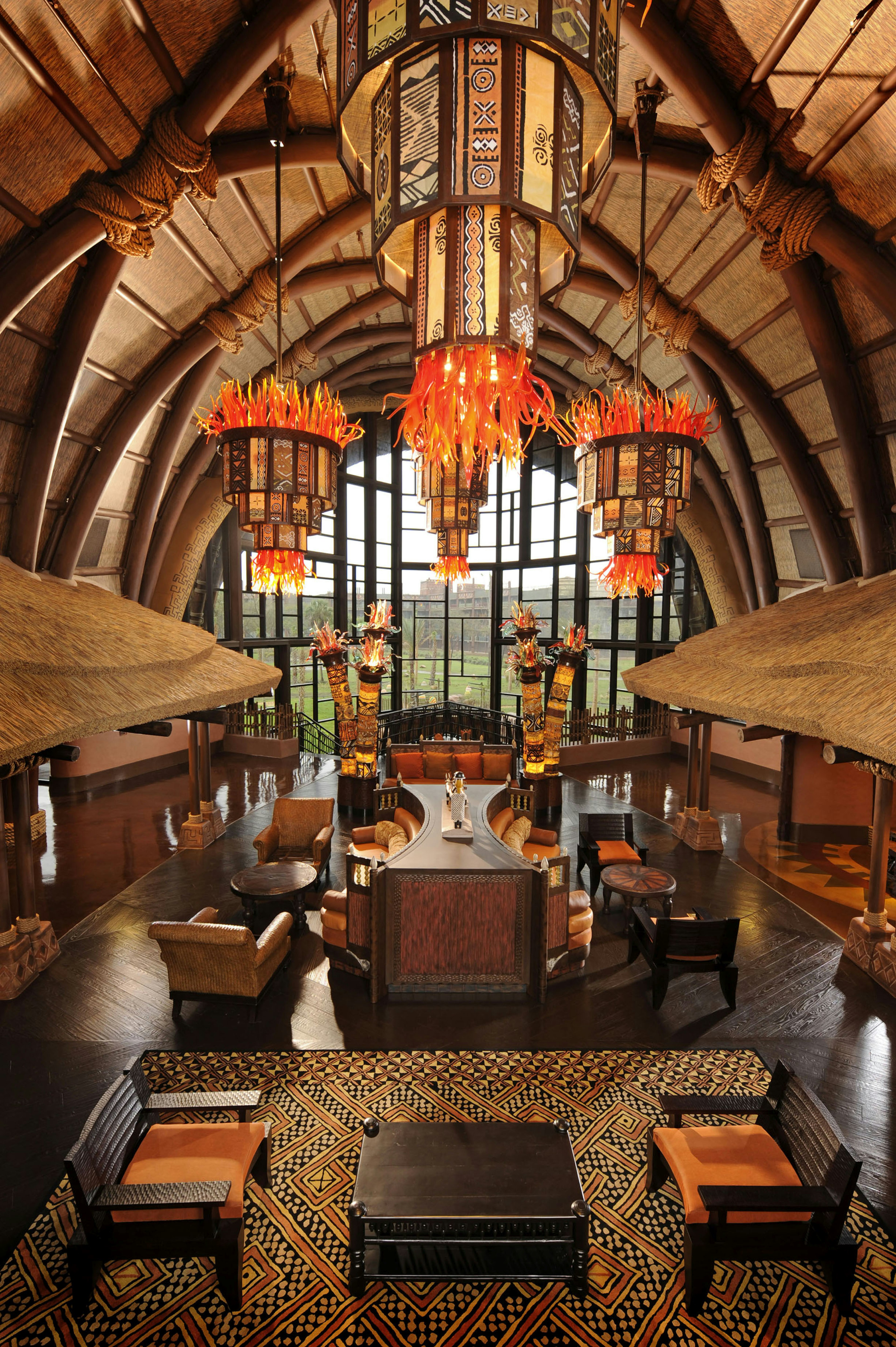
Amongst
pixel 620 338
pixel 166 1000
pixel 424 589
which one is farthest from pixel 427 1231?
pixel 424 589

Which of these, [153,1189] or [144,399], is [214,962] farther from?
[144,399]

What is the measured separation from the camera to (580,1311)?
2920 mm

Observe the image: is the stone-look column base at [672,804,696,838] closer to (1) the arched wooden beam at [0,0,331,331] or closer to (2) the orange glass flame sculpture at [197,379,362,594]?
(2) the orange glass flame sculpture at [197,379,362,594]

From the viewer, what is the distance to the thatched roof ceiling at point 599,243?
3932 mm

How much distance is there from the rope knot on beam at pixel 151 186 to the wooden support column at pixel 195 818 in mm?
5517

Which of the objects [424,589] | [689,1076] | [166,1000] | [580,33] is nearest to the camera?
[580,33]

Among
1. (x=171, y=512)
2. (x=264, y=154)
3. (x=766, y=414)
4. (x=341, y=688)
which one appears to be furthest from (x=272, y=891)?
(x=766, y=414)

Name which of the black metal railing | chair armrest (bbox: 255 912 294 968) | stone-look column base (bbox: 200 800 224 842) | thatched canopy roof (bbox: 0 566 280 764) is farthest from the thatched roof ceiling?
the black metal railing

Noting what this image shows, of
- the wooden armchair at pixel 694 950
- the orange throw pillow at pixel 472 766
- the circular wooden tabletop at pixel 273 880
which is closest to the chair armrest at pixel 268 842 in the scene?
the circular wooden tabletop at pixel 273 880

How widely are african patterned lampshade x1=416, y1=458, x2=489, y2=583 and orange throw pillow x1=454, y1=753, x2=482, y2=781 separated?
2.88m

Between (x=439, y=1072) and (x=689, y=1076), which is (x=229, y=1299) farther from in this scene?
(x=689, y=1076)

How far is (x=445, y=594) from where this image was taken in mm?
20141

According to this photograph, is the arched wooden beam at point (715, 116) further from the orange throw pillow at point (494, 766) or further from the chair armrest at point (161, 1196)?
the orange throw pillow at point (494, 766)

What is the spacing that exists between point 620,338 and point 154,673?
978 centimetres
